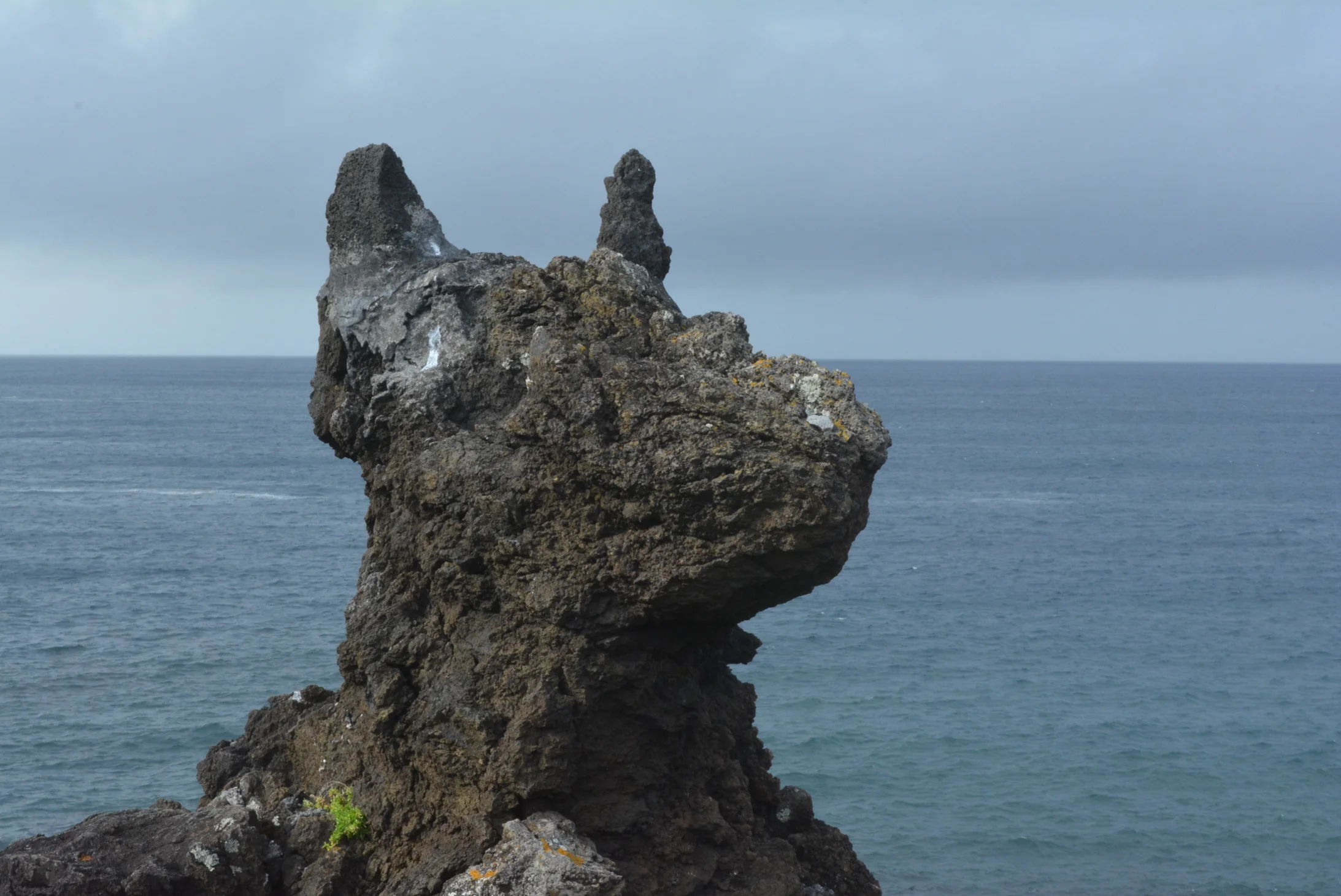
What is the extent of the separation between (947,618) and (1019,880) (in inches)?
987

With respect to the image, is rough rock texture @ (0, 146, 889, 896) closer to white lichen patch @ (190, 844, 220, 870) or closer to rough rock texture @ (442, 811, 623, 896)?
rough rock texture @ (442, 811, 623, 896)

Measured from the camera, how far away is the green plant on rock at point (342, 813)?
45.4ft

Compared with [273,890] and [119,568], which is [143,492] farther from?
[273,890]

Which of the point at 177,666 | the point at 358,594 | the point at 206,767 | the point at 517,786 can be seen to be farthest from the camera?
the point at 177,666

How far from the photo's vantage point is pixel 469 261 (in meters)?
15.4

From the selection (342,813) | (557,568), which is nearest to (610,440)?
(557,568)

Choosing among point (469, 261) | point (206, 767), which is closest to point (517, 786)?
point (206, 767)

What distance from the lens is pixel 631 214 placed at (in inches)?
695

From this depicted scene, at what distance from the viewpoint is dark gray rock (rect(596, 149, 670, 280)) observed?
691 inches

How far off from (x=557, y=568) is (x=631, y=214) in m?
6.66

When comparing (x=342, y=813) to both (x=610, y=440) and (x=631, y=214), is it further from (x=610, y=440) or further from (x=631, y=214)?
(x=631, y=214)

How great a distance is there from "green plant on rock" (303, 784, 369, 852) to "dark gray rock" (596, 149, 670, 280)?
8.11 meters

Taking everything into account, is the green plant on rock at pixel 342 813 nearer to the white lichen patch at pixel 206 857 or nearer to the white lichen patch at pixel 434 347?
the white lichen patch at pixel 206 857

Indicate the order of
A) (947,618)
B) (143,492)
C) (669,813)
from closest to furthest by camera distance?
1. (669,813)
2. (947,618)
3. (143,492)
